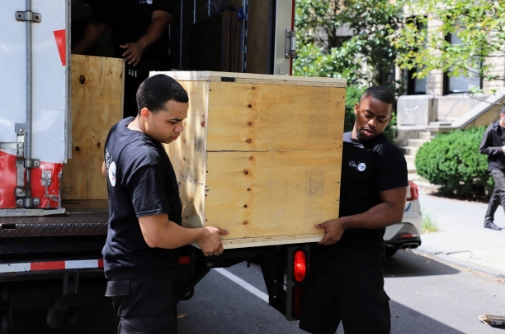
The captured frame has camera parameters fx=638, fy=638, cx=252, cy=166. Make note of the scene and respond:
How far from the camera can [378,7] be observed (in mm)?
17250

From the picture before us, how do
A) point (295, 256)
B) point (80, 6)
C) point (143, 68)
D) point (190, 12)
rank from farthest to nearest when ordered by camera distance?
1. point (80, 6)
2. point (190, 12)
3. point (143, 68)
4. point (295, 256)

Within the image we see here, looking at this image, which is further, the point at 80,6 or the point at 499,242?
the point at 499,242

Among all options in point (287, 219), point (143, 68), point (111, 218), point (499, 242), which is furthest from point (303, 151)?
point (499, 242)

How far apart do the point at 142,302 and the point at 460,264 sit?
562cm

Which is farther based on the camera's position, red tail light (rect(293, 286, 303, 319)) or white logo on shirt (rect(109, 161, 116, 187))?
red tail light (rect(293, 286, 303, 319))

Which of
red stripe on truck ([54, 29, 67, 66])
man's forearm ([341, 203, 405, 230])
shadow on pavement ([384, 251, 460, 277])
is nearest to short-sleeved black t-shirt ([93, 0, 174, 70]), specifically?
red stripe on truck ([54, 29, 67, 66])

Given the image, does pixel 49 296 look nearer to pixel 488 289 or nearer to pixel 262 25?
pixel 262 25

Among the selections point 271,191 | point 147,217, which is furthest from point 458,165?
point 147,217

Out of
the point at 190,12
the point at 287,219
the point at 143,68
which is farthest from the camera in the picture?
the point at 190,12

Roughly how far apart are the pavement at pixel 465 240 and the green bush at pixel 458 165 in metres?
0.51

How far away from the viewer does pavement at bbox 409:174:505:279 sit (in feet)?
25.2

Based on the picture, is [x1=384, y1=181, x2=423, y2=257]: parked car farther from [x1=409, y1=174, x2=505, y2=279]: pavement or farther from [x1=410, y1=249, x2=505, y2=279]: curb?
[x1=409, y1=174, x2=505, y2=279]: pavement

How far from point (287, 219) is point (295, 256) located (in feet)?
1.20

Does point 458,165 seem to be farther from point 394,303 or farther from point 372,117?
point 372,117
